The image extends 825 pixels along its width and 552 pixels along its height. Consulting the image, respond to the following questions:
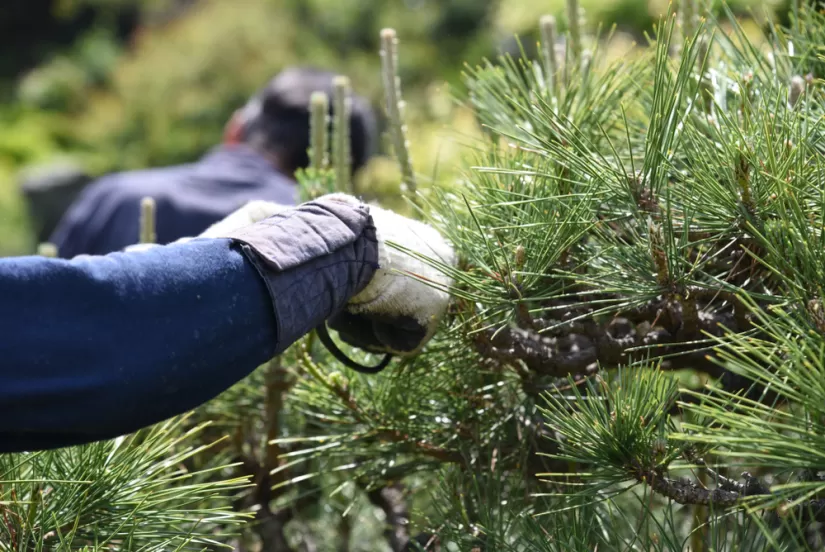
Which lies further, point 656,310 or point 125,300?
point 656,310

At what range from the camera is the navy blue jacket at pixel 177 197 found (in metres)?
1.71

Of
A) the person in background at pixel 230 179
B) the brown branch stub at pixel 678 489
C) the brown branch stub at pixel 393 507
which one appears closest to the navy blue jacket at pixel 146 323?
the brown branch stub at pixel 678 489

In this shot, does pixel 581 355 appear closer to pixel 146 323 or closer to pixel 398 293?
pixel 398 293

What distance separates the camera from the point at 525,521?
559mm

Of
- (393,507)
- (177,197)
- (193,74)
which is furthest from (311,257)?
(193,74)

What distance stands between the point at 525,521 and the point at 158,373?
0.26 metres

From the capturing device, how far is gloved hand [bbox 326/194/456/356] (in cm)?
57

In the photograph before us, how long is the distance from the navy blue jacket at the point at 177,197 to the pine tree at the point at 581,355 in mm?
959

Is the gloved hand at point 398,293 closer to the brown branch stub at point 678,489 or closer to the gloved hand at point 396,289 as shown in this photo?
the gloved hand at point 396,289

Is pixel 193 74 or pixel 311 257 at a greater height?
pixel 311 257

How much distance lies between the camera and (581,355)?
587 mm

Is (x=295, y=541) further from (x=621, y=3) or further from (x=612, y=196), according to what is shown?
(x=621, y=3)

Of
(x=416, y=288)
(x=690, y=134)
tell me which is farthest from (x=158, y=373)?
(x=690, y=134)

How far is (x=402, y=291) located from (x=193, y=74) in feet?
18.1
